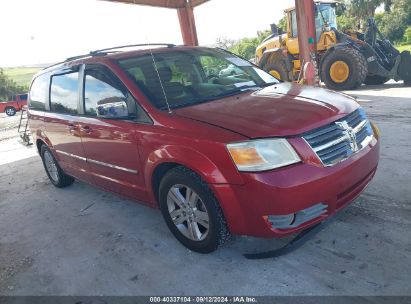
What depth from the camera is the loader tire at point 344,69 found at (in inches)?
403

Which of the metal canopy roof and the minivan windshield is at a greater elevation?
the metal canopy roof

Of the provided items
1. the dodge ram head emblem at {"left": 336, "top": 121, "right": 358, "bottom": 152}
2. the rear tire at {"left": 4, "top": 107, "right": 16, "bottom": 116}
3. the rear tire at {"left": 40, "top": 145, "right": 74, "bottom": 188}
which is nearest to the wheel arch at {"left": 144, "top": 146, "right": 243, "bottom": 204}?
the dodge ram head emblem at {"left": 336, "top": 121, "right": 358, "bottom": 152}

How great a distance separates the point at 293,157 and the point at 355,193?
0.76 metres

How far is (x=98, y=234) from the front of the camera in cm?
384

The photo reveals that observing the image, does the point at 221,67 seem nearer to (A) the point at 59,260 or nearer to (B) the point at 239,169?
(B) the point at 239,169

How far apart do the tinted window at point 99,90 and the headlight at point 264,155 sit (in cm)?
135

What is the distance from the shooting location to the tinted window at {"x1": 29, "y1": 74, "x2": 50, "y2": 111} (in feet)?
16.6

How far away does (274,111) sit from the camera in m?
2.89

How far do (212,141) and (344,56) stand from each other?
358 inches

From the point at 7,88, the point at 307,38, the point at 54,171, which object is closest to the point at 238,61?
the point at 54,171

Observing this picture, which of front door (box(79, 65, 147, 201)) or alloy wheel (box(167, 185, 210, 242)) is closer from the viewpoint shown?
alloy wheel (box(167, 185, 210, 242))

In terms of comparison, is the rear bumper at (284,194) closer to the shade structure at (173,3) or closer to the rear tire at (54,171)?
the rear tire at (54,171)

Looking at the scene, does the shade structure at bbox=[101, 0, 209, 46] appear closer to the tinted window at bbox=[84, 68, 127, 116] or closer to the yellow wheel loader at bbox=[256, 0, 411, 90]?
the yellow wheel loader at bbox=[256, 0, 411, 90]

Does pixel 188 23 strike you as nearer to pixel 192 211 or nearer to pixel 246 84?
pixel 246 84
